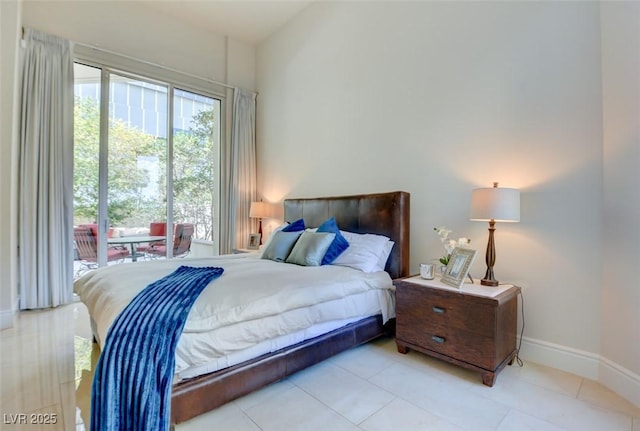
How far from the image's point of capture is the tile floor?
A: 1.62m

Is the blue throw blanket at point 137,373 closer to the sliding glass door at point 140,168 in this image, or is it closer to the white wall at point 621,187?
the white wall at point 621,187

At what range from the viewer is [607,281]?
201 cm

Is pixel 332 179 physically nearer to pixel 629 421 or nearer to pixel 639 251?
pixel 639 251

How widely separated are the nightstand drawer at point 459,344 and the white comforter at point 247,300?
15.8 inches

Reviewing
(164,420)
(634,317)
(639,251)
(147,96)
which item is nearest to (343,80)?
(147,96)

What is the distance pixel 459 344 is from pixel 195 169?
13.8ft

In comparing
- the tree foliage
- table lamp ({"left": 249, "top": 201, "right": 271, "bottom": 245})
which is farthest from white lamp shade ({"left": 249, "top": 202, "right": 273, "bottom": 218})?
the tree foliage

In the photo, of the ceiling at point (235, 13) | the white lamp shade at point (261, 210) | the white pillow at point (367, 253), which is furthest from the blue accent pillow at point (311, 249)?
the ceiling at point (235, 13)

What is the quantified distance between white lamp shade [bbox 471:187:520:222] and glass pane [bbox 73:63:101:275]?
14.2 feet

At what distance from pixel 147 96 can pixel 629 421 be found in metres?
5.59

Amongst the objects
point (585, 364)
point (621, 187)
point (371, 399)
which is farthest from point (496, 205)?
point (371, 399)

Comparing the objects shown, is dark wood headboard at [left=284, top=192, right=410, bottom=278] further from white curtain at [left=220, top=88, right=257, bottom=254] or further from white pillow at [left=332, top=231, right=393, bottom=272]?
white curtain at [left=220, top=88, right=257, bottom=254]

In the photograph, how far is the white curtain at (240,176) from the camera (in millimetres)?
4926

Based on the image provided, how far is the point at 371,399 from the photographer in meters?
1.83
